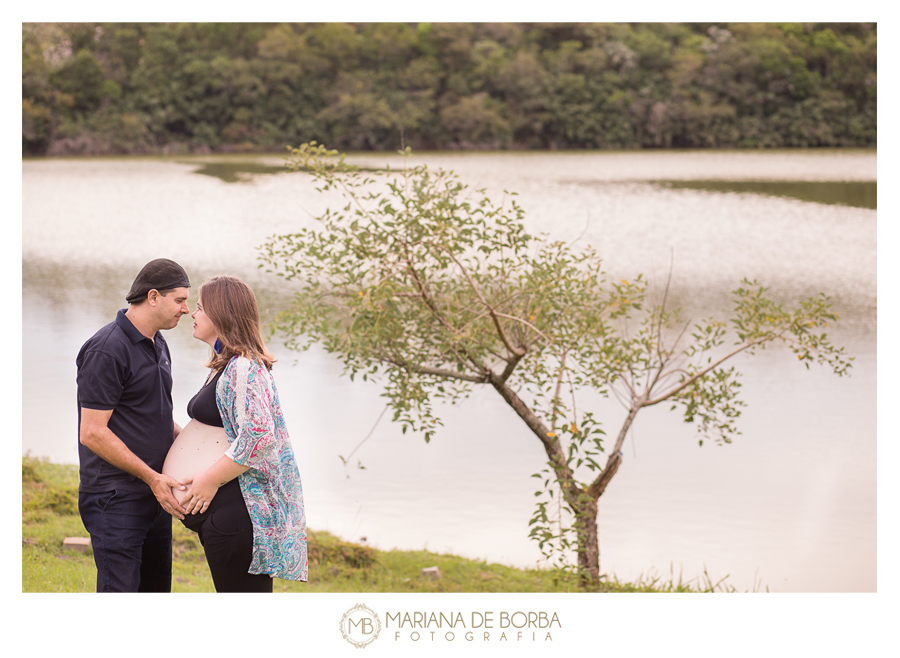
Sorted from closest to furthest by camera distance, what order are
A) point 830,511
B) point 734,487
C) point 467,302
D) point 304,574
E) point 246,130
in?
point 304,574 < point 467,302 < point 830,511 < point 734,487 < point 246,130

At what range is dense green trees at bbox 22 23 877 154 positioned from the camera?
2116 centimetres

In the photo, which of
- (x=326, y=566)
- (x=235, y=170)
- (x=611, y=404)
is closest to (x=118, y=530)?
(x=326, y=566)

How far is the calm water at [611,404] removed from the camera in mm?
6227

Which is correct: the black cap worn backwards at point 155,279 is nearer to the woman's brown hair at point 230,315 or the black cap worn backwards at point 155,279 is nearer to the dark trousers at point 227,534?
the woman's brown hair at point 230,315

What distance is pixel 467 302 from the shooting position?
4.21m

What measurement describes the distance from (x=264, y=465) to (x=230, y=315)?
51 cm

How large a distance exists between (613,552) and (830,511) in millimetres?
2298

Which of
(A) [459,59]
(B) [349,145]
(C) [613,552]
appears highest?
(A) [459,59]

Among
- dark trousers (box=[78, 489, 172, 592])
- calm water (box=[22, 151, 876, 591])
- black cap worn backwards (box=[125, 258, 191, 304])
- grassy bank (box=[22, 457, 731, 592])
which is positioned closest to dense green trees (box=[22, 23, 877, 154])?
calm water (box=[22, 151, 876, 591])
